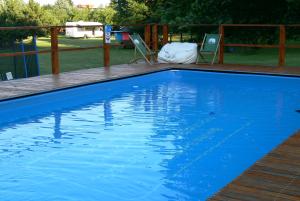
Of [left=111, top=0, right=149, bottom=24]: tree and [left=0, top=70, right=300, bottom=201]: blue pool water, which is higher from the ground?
[left=111, top=0, right=149, bottom=24]: tree

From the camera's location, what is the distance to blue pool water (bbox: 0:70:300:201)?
366cm

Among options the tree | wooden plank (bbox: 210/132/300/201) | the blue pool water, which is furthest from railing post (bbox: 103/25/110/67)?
the tree

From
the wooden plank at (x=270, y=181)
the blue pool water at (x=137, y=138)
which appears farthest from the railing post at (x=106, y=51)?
the wooden plank at (x=270, y=181)

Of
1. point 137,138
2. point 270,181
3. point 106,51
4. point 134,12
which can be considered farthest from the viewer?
point 134,12

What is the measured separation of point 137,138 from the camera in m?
5.08

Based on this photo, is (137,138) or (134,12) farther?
(134,12)

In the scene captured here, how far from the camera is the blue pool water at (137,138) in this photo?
3.66m

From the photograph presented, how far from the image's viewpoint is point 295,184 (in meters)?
3.06

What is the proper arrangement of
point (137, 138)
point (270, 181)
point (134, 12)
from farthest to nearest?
point (134, 12), point (137, 138), point (270, 181)

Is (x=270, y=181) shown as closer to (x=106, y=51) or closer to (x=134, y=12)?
(x=106, y=51)

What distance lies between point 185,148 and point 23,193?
1800mm

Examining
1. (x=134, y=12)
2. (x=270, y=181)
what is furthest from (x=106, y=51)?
(x=134, y=12)

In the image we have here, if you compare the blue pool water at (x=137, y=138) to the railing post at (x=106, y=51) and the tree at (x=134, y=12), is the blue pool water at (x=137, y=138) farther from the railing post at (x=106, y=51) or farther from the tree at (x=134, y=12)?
the tree at (x=134, y=12)

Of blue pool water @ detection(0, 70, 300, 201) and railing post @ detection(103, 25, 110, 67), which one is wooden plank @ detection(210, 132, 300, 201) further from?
railing post @ detection(103, 25, 110, 67)
